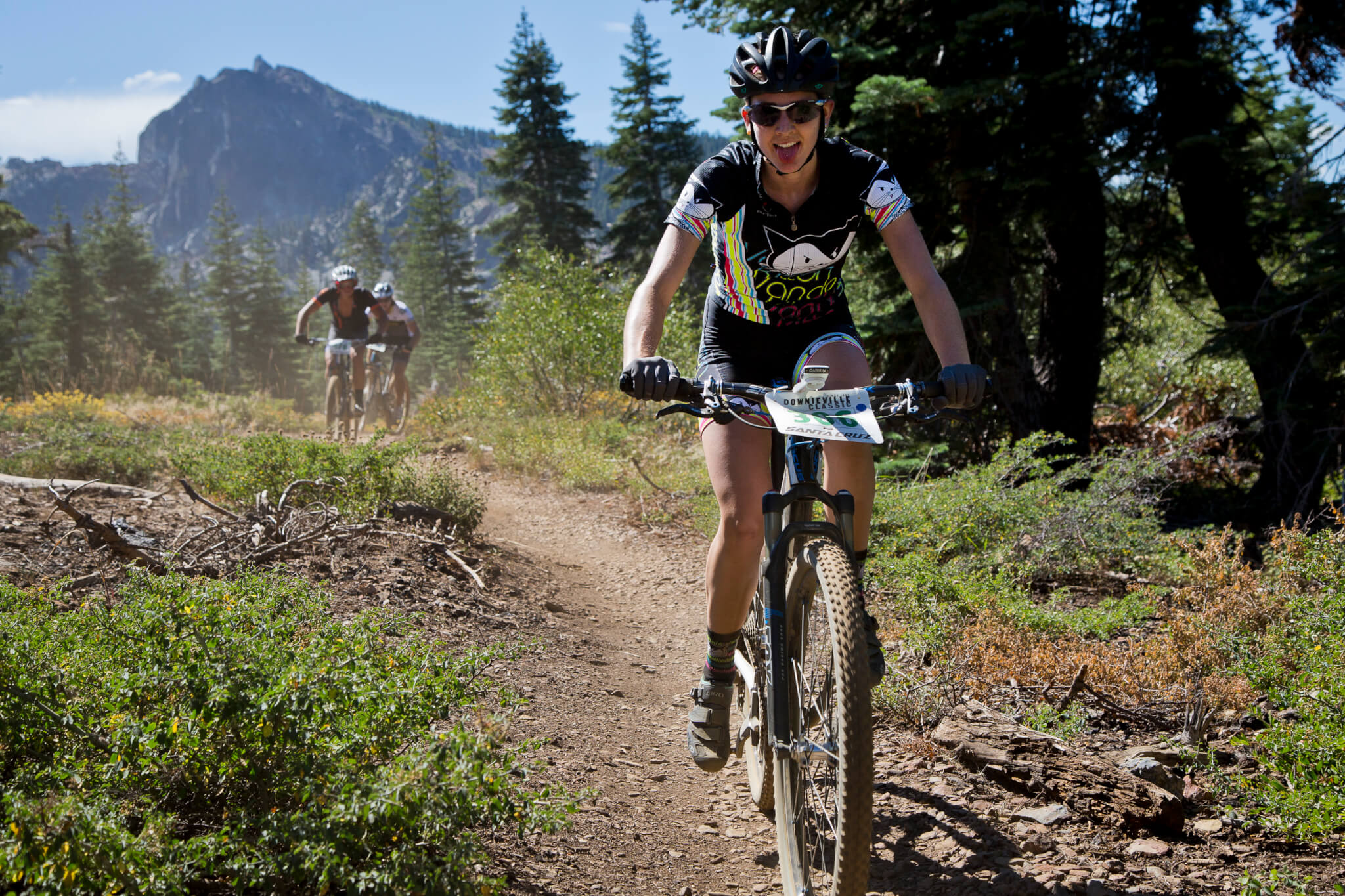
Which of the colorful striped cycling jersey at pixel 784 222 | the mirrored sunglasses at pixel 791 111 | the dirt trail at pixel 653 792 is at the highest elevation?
the mirrored sunglasses at pixel 791 111

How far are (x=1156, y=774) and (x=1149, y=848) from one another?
0.37 metres

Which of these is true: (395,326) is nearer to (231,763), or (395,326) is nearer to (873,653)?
(231,763)

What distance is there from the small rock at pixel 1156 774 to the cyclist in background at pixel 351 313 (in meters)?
10.6

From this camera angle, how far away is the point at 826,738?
2.34m

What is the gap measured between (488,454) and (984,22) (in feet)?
25.6

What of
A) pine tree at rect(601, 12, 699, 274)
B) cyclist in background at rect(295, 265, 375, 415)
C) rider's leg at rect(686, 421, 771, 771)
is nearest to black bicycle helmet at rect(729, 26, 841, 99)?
rider's leg at rect(686, 421, 771, 771)

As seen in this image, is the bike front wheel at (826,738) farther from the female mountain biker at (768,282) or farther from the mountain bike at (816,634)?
the female mountain biker at (768,282)

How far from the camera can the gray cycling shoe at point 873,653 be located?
2166 millimetres

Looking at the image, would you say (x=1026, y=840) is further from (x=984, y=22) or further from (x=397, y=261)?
(x=397, y=261)

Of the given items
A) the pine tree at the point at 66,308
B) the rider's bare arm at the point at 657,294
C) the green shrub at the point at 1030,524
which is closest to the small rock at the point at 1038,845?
the rider's bare arm at the point at 657,294

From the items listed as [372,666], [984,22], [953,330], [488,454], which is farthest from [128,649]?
[488,454]

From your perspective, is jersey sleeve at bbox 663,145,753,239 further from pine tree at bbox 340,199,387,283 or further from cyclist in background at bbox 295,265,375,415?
pine tree at bbox 340,199,387,283

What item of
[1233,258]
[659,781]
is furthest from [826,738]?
[1233,258]

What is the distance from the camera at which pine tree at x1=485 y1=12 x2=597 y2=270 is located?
35844 mm
